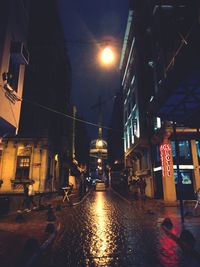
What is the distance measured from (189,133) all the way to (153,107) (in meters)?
11.8

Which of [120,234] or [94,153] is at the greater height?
[94,153]

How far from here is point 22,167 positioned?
65.5 ft

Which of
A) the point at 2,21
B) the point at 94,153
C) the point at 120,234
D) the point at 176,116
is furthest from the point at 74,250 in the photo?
the point at 94,153

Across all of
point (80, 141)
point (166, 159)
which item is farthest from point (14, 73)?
point (80, 141)

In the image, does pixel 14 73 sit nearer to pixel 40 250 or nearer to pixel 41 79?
pixel 40 250

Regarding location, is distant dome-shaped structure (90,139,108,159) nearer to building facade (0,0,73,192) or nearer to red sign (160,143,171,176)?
building facade (0,0,73,192)

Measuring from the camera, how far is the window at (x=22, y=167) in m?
19.7

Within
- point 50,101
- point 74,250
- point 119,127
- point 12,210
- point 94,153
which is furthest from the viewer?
point 94,153

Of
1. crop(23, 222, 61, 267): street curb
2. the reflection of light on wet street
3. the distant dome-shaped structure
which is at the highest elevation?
the distant dome-shaped structure

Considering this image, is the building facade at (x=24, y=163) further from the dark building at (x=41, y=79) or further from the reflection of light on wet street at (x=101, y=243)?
the reflection of light on wet street at (x=101, y=243)

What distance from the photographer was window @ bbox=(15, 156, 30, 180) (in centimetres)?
1966

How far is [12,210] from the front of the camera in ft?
40.9

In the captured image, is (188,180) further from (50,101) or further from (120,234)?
(50,101)

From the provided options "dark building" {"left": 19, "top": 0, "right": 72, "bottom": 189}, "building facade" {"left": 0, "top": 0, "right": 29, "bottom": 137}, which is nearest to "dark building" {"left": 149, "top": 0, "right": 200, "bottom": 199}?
"building facade" {"left": 0, "top": 0, "right": 29, "bottom": 137}
